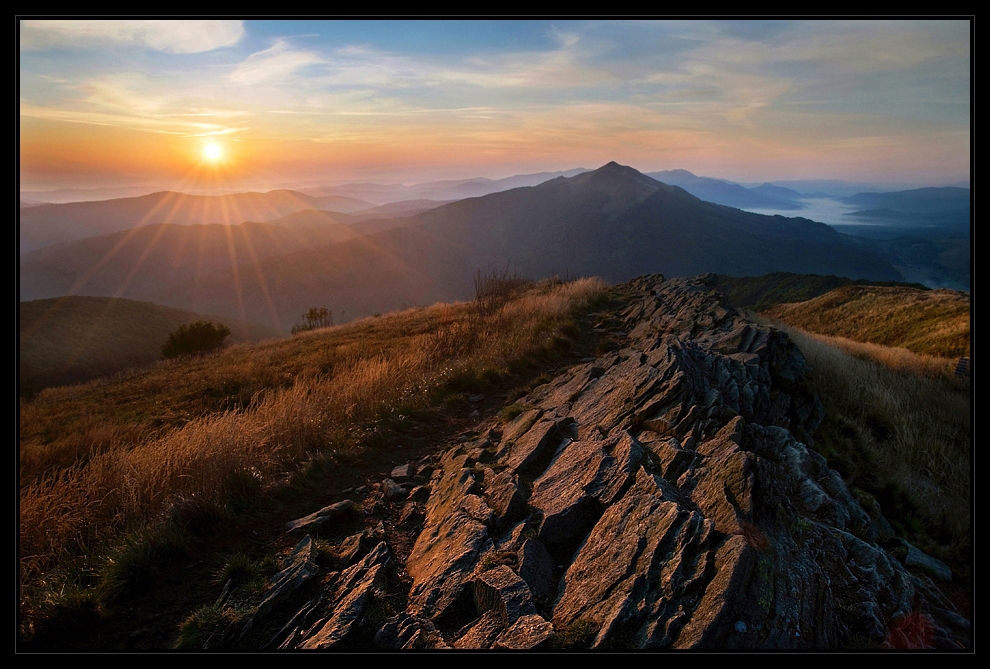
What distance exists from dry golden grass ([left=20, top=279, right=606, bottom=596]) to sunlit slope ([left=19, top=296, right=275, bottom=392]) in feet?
161

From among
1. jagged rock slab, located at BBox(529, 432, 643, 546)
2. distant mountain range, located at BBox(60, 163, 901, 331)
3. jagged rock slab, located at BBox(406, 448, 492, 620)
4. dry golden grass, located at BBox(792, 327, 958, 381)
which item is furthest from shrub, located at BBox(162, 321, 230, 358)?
distant mountain range, located at BBox(60, 163, 901, 331)

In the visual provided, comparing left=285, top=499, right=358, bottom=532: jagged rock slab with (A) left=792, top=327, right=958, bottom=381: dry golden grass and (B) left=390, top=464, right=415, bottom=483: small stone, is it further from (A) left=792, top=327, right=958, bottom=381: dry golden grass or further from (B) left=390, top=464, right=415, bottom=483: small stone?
(A) left=792, top=327, right=958, bottom=381: dry golden grass

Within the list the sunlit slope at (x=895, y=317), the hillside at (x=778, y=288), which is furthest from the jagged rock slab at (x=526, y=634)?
the hillside at (x=778, y=288)

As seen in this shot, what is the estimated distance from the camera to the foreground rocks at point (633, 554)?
317 cm

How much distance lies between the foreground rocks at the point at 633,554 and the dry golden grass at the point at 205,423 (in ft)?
5.38

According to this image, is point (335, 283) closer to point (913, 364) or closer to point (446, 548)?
point (913, 364)

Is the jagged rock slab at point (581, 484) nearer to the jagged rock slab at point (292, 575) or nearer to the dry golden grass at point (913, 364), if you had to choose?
the jagged rock slab at point (292, 575)

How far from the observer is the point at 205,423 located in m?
7.35

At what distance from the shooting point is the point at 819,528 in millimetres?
3775

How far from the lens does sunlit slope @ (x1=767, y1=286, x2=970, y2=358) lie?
71.4 feet

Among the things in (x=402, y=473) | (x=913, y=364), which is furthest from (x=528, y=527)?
(x=913, y=364)
